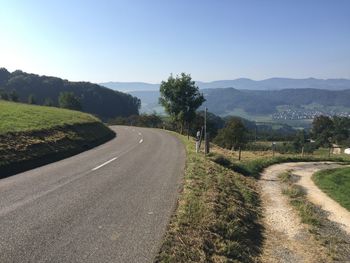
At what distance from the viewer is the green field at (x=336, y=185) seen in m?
17.0

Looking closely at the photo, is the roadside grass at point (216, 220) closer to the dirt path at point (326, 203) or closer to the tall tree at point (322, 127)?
the dirt path at point (326, 203)

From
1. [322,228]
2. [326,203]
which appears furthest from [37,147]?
[322,228]

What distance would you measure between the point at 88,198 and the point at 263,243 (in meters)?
5.16

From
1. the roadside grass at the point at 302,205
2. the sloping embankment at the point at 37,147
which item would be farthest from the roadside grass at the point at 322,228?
the sloping embankment at the point at 37,147

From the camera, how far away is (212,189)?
14.4m

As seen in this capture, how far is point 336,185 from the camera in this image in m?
21.0

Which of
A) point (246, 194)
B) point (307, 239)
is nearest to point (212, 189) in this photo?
point (246, 194)

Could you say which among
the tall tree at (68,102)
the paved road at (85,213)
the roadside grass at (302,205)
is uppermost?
the tall tree at (68,102)

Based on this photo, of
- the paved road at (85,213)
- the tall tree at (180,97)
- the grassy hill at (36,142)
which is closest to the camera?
the paved road at (85,213)

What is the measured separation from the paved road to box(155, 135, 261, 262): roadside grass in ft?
1.23

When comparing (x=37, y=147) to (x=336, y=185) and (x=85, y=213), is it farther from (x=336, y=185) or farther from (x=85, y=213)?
(x=336, y=185)

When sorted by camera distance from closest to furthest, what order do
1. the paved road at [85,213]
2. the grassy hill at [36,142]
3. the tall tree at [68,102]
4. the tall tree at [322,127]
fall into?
the paved road at [85,213] < the grassy hill at [36,142] < the tall tree at [68,102] < the tall tree at [322,127]

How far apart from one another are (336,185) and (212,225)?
13554 mm

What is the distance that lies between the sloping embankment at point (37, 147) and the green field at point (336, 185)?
45.6ft
